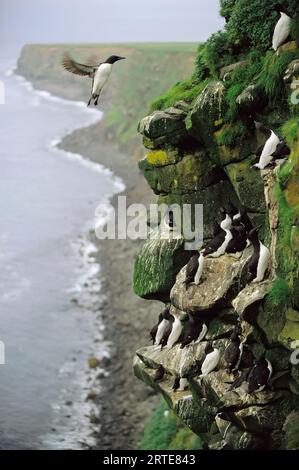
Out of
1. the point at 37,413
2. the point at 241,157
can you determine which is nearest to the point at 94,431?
the point at 37,413

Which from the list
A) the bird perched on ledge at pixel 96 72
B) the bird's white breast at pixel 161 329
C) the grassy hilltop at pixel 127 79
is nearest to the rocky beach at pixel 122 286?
the grassy hilltop at pixel 127 79

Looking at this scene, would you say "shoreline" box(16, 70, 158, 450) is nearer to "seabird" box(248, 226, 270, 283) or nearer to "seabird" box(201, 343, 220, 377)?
"seabird" box(201, 343, 220, 377)

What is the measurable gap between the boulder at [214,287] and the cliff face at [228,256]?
0.03 metres

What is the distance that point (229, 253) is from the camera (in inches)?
804

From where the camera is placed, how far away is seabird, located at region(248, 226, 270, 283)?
17.7 metres

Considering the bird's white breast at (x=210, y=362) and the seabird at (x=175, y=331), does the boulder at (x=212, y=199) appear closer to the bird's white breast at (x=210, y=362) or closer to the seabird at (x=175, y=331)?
the seabird at (x=175, y=331)

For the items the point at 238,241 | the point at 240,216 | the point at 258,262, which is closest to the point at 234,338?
the point at 258,262

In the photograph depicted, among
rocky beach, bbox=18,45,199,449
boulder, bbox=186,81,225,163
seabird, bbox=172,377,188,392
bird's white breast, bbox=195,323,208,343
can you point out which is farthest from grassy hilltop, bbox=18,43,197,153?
bird's white breast, bbox=195,323,208,343

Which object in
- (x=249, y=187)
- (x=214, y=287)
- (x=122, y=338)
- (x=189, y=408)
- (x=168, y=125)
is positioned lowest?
(x=122, y=338)

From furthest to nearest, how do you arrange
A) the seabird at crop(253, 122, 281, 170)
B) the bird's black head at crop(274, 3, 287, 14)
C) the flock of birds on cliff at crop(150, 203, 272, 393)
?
the bird's black head at crop(274, 3, 287, 14) → the flock of birds on cliff at crop(150, 203, 272, 393) → the seabird at crop(253, 122, 281, 170)

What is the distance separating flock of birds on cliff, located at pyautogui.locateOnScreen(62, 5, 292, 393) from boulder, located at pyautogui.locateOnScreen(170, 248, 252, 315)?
23 centimetres

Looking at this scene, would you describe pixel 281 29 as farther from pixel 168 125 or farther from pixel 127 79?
pixel 127 79

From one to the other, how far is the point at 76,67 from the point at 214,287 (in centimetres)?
734

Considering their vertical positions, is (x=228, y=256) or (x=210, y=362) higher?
(x=228, y=256)
